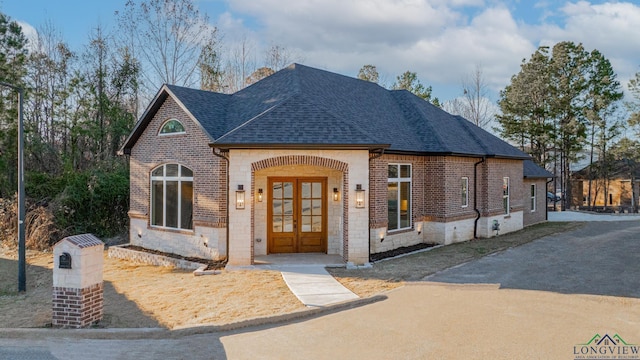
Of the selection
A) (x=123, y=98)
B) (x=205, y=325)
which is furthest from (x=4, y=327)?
(x=123, y=98)

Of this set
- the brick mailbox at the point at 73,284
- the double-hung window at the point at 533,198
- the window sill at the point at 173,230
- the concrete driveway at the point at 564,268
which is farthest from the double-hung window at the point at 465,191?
the brick mailbox at the point at 73,284

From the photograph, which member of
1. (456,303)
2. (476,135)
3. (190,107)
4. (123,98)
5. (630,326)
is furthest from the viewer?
(123,98)

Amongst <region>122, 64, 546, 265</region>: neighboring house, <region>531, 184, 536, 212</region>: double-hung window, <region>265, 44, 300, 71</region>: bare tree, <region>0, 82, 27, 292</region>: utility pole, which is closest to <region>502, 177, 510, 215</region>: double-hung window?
<region>122, 64, 546, 265</region>: neighboring house

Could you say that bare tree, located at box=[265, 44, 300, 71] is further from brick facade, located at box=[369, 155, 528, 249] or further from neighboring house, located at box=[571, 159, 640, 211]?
neighboring house, located at box=[571, 159, 640, 211]

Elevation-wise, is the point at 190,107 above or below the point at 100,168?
above

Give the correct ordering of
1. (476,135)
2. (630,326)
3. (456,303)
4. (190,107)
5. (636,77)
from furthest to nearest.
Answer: (636,77), (476,135), (190,107), (456,303), (630,326)

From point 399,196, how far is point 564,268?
5343mm

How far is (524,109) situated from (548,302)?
3048cm

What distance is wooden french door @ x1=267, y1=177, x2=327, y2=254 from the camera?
12875mm

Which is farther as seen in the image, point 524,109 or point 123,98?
point 524,109

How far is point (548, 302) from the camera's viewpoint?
26.7 feet

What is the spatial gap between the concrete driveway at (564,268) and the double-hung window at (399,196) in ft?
9.94

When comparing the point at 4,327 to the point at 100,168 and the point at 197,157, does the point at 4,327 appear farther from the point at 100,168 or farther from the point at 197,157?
the point at 100,168

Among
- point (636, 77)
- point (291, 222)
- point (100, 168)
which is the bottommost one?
point (291, 222)
